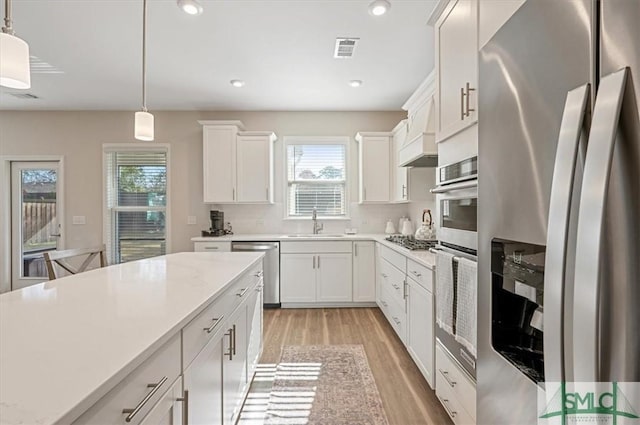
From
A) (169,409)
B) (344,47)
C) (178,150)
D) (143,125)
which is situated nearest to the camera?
(169,409)

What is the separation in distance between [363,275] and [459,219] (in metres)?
2.83

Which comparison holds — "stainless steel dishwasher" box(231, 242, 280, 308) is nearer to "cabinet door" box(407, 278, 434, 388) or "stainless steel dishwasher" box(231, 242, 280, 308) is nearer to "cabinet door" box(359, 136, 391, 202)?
"cabinet door" box(359, 136, 391, 202)

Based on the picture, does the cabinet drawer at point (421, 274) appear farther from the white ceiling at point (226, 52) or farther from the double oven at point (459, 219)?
the white ceiling at point (226, 52)

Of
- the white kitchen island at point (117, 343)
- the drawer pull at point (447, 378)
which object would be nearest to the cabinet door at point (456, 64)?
the drawer pull at point (447, 378)

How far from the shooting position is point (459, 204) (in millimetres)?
1719

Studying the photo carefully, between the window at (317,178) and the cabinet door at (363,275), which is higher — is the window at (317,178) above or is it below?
above

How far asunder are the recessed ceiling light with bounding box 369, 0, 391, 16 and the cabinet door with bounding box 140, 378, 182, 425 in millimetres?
2675

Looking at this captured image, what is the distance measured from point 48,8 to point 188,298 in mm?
2794

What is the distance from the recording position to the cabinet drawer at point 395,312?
2.93 m

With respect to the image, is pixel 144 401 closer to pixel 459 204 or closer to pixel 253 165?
pixel 459 204

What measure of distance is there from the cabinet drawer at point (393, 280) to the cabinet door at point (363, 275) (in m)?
0.38

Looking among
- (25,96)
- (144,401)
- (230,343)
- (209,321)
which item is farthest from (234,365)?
(25,96)

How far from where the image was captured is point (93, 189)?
16.6ft

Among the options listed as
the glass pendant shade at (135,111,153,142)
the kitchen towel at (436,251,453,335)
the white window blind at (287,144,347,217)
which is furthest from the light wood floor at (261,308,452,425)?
the glass pendant shade at (135,111,153,142)
